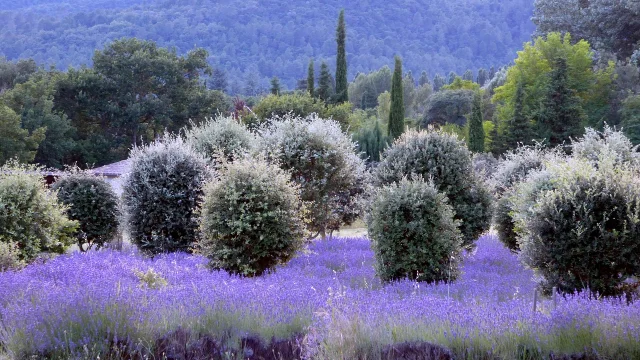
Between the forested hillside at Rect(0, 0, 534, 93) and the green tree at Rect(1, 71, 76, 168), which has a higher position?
the forested hillside at Rect(0, 0, 534, 93)

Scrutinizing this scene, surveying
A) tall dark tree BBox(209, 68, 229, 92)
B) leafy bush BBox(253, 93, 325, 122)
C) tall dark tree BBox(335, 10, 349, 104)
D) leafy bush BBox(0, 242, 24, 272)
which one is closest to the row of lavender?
leafy bush BBox(0, 242, 24, 272)

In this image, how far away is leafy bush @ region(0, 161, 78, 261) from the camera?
10.6 m

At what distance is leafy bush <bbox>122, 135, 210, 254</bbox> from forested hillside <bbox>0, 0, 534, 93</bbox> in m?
107

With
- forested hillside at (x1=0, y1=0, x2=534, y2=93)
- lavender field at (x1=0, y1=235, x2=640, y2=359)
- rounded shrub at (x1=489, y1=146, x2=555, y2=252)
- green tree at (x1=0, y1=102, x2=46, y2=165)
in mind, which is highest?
forested hillside at (x1=0, y1=0, x2=534, y2=93)

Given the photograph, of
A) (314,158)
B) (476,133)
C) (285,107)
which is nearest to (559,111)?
(476,133)

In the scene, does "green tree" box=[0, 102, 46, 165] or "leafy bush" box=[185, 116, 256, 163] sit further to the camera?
"green tree" box=[0, 102, 46, 165]

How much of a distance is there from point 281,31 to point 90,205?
14745cm

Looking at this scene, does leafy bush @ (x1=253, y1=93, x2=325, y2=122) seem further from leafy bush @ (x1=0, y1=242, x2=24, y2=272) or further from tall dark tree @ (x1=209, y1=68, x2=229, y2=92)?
tall dark tree @ (x1=209, y1=68, x2=229, y2=92)

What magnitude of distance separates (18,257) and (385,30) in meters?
166

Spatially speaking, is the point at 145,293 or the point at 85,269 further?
the point at 85,269

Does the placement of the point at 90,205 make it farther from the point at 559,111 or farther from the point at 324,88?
the point at 324,88

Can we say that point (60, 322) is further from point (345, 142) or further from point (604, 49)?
point (604, 49)

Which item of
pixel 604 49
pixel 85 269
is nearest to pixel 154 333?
pixel 85 269

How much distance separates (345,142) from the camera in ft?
49.3
